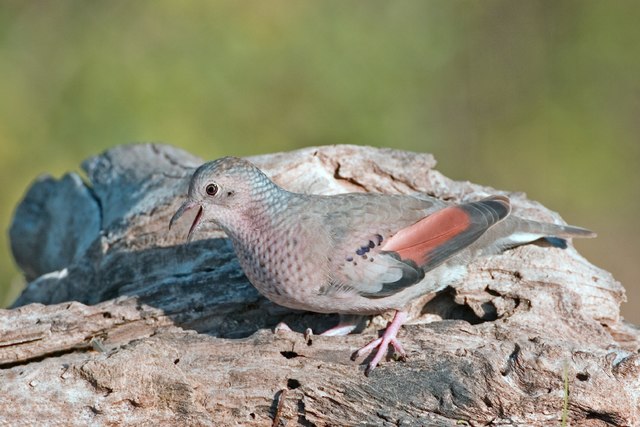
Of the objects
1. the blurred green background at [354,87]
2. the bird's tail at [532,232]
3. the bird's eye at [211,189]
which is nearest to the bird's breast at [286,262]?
the bird's eye at [211,189]

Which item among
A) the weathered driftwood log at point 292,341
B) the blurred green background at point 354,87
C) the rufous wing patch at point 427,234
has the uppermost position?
the blurred green background at point 354,87

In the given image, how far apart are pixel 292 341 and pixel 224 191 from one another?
93 cm

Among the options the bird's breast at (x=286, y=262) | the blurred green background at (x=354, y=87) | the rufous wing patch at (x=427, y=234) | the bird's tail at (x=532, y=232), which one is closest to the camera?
the bird's breast at (x=286, y=262)

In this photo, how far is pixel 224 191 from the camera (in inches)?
200

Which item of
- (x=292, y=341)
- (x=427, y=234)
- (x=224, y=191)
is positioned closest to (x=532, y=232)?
(x=427, y=234)

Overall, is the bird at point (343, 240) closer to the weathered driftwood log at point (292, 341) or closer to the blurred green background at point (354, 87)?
the weathered driftwood log at point (292, 341)

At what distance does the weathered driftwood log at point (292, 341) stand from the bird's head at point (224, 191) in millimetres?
575

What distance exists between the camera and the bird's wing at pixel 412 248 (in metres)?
4.86

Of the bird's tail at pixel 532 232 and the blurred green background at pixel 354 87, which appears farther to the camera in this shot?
the blurred green background at pixel 354 87

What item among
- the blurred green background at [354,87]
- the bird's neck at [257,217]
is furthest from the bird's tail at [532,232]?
the blurred green background at [354,87]

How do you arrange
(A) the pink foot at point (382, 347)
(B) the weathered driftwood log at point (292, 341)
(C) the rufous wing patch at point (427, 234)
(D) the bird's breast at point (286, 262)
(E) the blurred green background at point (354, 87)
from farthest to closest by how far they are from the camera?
(E) the blurred green background at point (354, 87) < (C) the rufous wing patch at point (427, 234) < (D) the bird's breast at point (286, 262) < (A) the pink foot at point (382, 347) < (B) the weathered driftwood log at point (292, 341)

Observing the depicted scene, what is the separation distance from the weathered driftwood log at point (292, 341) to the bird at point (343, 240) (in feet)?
0.68

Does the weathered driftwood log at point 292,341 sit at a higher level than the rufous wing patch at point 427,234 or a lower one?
lower

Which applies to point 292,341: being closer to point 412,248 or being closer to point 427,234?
point 412,248
